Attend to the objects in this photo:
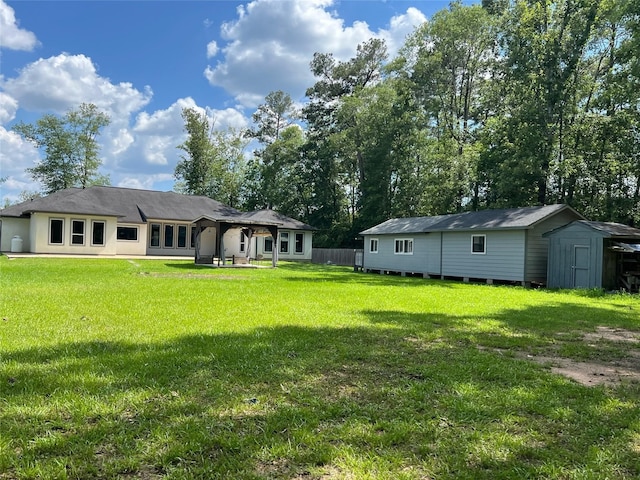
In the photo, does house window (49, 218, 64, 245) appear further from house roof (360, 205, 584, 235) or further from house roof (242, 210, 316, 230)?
house roof (360, 205, 584, 235)

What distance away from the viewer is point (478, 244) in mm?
18391

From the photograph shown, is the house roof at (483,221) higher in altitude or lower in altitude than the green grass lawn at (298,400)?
higher

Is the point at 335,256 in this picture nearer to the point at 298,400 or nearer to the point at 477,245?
the point at 477,245

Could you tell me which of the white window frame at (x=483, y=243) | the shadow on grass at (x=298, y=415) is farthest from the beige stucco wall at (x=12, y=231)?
the shadow on grass at (x=298, y=415)

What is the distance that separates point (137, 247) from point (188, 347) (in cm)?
2481

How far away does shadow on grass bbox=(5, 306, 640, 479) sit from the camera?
2527 mm

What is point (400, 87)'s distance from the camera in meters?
33.9

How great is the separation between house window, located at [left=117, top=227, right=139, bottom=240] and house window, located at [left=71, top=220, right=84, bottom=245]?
229 cm

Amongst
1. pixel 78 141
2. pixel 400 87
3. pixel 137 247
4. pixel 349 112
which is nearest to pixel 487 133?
pixel 400 87

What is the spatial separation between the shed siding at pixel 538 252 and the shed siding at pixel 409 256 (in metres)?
4.34

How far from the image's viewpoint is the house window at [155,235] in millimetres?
28980

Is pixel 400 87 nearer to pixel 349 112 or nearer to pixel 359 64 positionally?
pixel 349 112

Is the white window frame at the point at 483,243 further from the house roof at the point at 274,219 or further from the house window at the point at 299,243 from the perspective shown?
the house window at the point at 299,243

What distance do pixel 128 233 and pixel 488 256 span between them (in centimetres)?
2126
